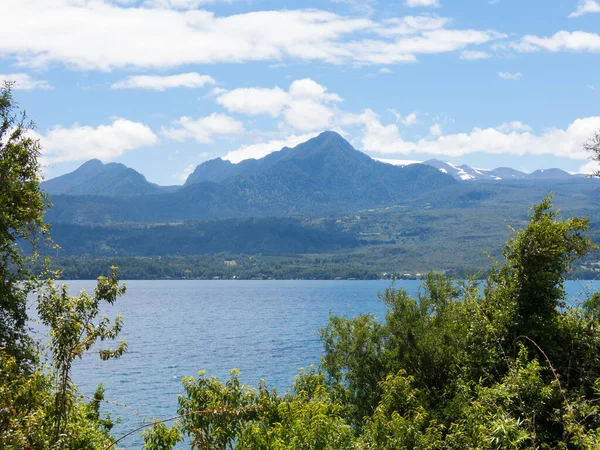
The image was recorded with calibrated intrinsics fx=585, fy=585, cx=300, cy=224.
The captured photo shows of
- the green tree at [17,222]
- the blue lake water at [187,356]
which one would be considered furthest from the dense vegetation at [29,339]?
the blue lake water at [187,356]

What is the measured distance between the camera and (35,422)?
1159 cm

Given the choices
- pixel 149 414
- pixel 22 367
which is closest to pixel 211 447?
pixel 22 367

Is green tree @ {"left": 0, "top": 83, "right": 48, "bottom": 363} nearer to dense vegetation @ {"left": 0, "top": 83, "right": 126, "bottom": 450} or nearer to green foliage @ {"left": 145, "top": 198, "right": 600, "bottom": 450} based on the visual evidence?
dense vegetation @ {"left": 0, "top": 83, "right": 126, "bottom": 450}

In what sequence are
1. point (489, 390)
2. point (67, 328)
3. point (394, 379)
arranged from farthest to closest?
point (394, 379) → point (489, 390) → point (67, 328)

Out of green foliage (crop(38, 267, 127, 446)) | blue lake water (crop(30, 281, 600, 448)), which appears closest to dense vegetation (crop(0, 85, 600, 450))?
green foliage (crop(38, 267, 127, 446))

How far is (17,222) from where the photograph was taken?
20609 mm

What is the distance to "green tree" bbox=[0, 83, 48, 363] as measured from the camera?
→ 20.6 meters

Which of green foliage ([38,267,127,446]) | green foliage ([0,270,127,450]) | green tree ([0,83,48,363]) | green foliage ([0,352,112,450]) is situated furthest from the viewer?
green tree ([0,83,48,363])

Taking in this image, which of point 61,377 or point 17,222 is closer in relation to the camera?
point 61,377

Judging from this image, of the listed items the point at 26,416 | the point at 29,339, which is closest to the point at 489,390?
the point at 26,416

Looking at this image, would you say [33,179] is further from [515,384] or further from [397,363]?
[397,363]

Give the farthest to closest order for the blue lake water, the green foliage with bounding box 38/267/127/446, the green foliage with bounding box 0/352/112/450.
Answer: the blue lake water, the green foliage with bounding box 38/267/127/446, the green foliage with bounding box 0/352/112/450

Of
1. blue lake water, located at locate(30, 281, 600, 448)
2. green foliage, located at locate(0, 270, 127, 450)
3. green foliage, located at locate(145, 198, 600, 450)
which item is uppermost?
green foliage, located at locate(0, 270, 127, 450)

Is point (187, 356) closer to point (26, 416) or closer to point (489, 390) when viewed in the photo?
point (489, 390)
